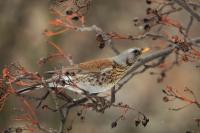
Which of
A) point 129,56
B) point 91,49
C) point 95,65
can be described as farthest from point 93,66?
point 91,49

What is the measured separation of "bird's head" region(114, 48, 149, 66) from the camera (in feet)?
13.0

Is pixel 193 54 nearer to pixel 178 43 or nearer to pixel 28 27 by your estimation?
pixel 178 43

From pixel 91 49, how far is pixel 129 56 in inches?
160

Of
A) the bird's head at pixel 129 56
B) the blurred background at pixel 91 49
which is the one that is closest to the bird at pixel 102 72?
the bird's head at pixel 129 56

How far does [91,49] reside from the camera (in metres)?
8.07

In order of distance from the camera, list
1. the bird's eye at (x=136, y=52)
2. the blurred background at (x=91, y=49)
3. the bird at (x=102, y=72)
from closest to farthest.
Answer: the bird at (x=102, y=72), the bird's eye at (x=136, y=52), the blurred background at (x=91, y=49)

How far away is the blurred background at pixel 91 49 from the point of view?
7340 mm

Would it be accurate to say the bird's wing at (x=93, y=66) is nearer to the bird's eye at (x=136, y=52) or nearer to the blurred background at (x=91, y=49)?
the bird's eye at (x=136, y=52)

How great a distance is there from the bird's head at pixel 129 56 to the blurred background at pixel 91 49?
2780 mm

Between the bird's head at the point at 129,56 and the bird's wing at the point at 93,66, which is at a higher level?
the bird's head at the point at 129,56

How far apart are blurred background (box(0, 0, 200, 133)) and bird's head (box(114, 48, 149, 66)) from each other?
2.78m

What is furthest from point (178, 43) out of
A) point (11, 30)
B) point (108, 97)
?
point (11, 30)

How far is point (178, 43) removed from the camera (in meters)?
3.23

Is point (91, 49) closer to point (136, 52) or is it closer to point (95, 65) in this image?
point (95, 65)
